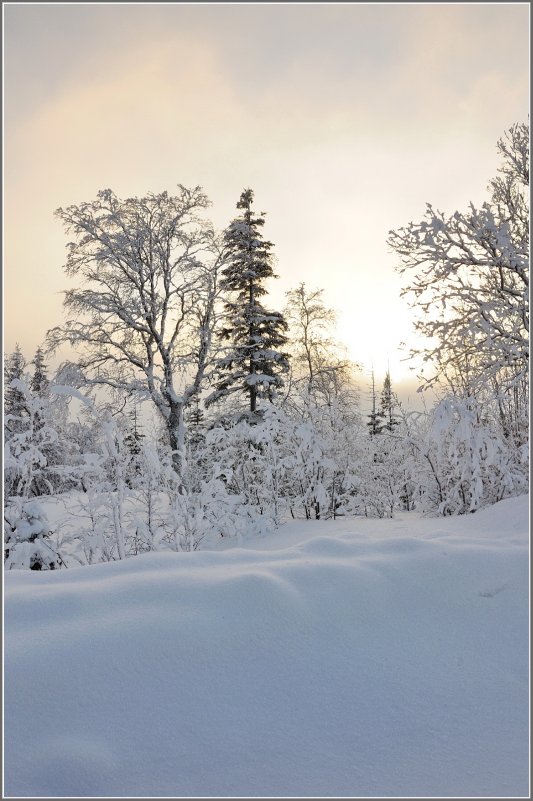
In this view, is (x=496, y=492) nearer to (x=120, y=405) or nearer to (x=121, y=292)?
(x=120, y=405)

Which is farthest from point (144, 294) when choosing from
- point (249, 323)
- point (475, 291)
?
point (475, 291)

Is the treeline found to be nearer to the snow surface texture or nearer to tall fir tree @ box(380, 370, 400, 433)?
tall fir tree @ box(380, 370, 400, 433)

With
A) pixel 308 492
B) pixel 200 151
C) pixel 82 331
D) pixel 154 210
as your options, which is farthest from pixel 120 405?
pixel 200 151

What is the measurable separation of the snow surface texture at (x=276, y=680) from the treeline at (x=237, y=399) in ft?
14.2

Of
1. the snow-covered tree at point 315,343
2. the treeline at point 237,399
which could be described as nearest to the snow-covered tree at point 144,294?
the treeline at point 237,399

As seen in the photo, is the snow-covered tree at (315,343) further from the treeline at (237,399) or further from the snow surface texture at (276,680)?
the snow surface texture at (276,680)

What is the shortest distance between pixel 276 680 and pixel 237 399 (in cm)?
1538

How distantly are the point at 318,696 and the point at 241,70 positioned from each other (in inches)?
169

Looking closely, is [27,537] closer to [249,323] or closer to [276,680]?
[276,680]

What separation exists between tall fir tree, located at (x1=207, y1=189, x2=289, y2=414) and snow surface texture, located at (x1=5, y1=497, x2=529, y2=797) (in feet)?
45.6

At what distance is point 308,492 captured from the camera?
11039mm

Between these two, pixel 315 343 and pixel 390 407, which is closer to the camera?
pixel 390 407

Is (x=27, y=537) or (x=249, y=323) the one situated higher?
(x=249, y=323)

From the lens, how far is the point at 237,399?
→ 17609 millimetres
